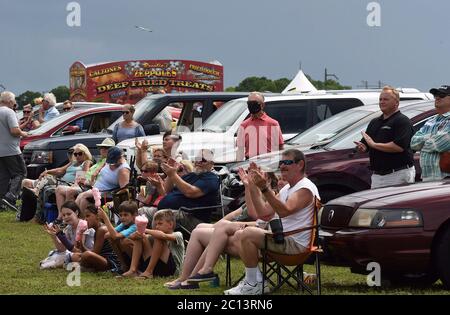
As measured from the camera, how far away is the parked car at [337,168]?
13.1 metres

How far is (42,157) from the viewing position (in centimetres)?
1995

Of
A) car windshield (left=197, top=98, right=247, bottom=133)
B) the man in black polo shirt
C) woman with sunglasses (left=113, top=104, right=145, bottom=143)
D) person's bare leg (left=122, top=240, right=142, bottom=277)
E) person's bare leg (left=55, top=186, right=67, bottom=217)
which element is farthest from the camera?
woman with sunglasses (left=113, top=104, right=145, bottom=143)

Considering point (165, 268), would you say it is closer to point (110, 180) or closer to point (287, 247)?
point (287, 247)

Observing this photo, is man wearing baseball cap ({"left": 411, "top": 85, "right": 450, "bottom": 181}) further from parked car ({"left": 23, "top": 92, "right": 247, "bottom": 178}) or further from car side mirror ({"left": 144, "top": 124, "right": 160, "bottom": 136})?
parked car ({"left": 23, "top": 92, "right": 247, "bottom": 178})


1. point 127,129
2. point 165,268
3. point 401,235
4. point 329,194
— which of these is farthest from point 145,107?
point 401,235

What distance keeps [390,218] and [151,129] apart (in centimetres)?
1002

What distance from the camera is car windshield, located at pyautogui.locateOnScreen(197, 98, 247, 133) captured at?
57.0 feet

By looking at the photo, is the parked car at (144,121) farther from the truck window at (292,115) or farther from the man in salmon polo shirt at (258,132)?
the man in salmon polo shirt at (258,132)

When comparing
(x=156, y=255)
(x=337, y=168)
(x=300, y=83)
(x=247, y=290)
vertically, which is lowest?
(x=247, y=290)

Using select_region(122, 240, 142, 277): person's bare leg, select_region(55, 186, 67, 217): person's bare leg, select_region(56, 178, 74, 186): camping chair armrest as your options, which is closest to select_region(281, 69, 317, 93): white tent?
select_region(56, 178, 74, 186): camping chair armrest

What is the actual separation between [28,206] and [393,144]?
7708mm

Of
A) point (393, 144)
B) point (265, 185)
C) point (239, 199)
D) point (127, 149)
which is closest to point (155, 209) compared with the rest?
point (239, 199)

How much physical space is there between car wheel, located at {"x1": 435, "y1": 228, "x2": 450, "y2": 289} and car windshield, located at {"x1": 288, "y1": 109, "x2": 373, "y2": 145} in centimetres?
473

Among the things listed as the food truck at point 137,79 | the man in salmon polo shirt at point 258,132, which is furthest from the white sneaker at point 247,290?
the food truck at point 137,79
